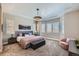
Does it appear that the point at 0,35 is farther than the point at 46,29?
No

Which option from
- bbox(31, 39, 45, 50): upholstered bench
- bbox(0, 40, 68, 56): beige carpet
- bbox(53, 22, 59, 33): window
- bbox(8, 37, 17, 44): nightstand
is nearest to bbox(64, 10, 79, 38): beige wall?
Result: bbox(53, 22, 59, 33): window

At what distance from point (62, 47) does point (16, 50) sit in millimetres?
928

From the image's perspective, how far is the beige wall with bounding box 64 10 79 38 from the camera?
1.91 metres

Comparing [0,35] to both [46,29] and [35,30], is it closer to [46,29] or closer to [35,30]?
[35,30]

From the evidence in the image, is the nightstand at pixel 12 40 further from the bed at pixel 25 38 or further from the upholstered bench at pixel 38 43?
the upholstered bench at pixel 38 43

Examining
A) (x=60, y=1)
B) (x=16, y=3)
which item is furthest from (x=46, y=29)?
(x=16, y=3)

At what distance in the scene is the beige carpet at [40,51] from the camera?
191 cm

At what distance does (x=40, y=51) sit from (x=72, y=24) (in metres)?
0.85

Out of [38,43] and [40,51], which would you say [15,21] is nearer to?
[38,43]

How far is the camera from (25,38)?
1.93m

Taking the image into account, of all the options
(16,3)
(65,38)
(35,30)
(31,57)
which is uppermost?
(16,3)

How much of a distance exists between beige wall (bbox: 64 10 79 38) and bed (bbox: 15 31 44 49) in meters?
0.56

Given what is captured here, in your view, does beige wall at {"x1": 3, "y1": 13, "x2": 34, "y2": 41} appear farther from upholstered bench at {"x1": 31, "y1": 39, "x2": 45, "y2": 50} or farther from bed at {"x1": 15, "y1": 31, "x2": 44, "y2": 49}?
upholstered bench at {"x1": 31, "y1": 39, "x2": 45, "y2": 50}

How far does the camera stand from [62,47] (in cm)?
192
